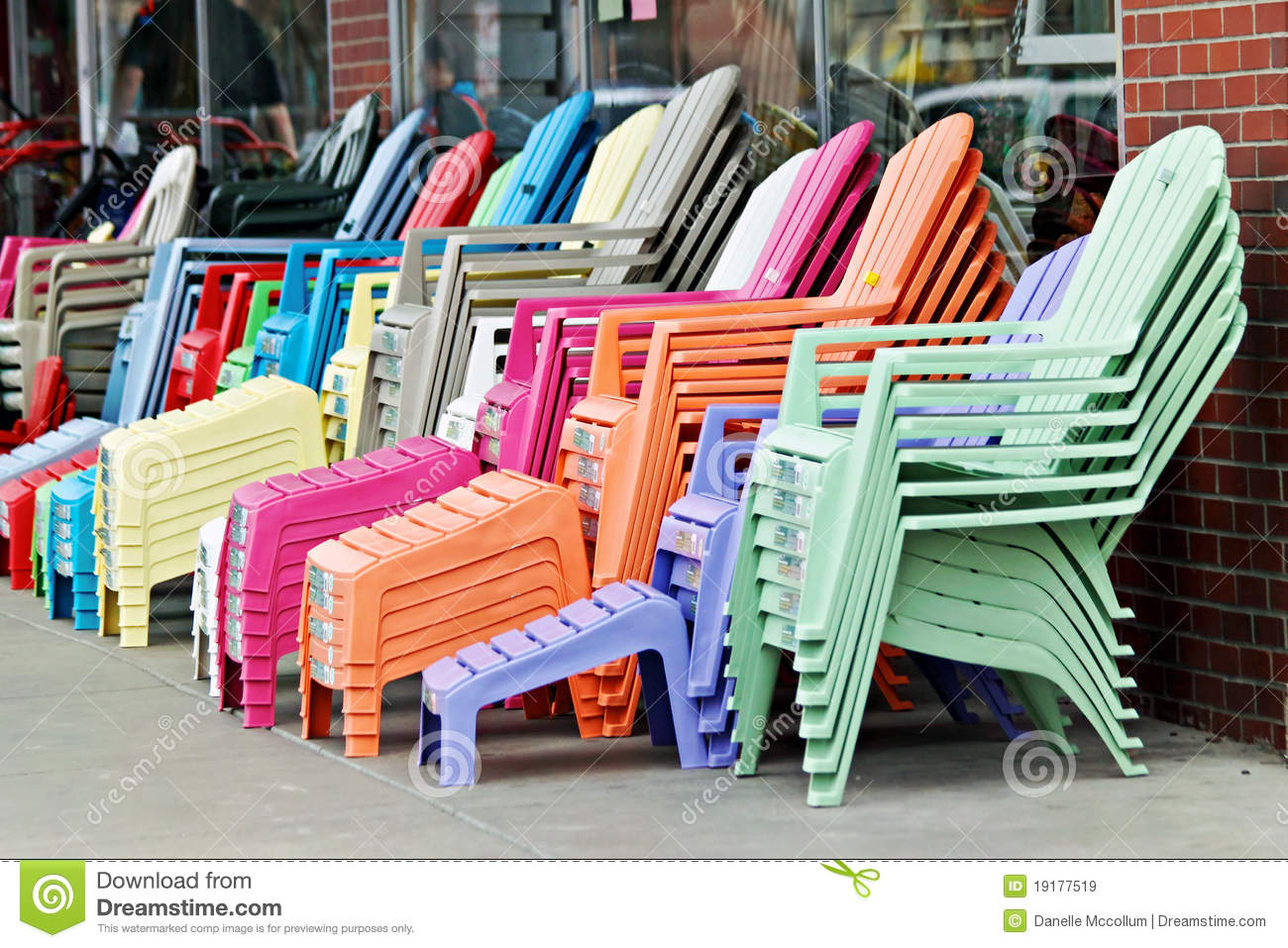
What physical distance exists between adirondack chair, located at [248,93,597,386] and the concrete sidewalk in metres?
1.87

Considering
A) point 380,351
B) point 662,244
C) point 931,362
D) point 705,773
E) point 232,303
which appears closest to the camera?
point 931,362

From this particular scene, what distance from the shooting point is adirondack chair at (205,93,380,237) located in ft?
28.4

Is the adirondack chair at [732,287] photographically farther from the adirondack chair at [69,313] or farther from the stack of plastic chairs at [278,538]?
the adirondack chair at [69,313]

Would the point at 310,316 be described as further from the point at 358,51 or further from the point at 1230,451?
the point at 358,51

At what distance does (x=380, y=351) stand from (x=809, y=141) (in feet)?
5.94

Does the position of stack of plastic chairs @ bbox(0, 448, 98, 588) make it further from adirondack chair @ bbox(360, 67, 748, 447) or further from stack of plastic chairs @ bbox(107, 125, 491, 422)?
adirondack chair @ bbox(360, 67, 748, 447)

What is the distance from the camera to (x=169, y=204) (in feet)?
30.6

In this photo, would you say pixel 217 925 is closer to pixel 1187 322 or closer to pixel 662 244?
pixel 1187 322

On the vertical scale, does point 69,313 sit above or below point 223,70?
below

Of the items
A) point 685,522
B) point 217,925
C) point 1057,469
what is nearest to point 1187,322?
point 1057,469

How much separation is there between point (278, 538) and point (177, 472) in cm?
101

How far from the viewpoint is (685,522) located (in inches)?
173

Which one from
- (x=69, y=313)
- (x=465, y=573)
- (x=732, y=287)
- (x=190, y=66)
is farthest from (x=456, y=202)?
(x=190, y=66)

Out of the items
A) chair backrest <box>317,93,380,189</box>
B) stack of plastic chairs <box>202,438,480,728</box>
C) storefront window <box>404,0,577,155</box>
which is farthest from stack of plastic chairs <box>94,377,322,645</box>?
chair backrest <box>317,93,380,189</box>
